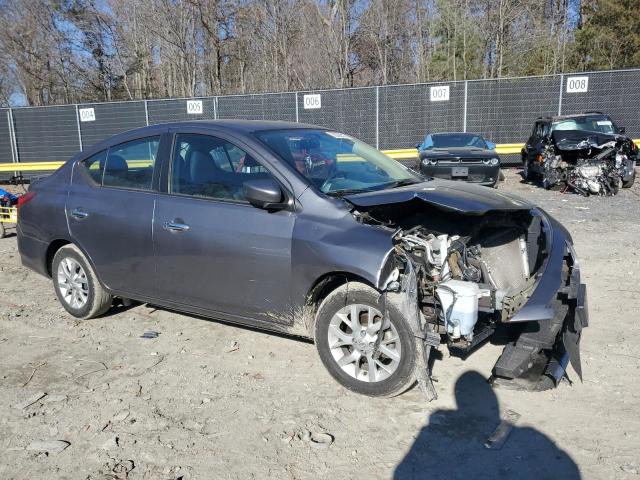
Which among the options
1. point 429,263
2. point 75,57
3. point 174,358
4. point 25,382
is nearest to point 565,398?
point 429,263

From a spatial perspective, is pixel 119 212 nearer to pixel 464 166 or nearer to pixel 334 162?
pixel 334 162

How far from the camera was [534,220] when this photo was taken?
4406 millimetres

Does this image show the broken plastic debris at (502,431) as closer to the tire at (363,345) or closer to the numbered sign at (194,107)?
the tire at (363,345)

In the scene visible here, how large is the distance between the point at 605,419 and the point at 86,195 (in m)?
4.39

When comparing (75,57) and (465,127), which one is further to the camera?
(75,57)

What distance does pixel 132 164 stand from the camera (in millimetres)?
4895

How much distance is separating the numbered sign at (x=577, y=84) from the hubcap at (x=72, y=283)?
1595 cm

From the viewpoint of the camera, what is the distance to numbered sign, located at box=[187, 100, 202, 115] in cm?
1802

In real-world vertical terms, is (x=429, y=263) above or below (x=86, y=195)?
below

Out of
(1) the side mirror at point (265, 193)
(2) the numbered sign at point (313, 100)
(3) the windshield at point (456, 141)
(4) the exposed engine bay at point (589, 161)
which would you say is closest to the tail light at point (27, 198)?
(1) the side mirror at point (265, 193)

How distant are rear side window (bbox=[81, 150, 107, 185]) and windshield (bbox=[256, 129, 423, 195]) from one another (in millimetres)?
1684

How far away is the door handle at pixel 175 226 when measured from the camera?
4.32 m

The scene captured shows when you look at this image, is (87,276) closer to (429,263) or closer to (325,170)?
(325,170)

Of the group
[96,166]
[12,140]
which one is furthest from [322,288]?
[12,140]
